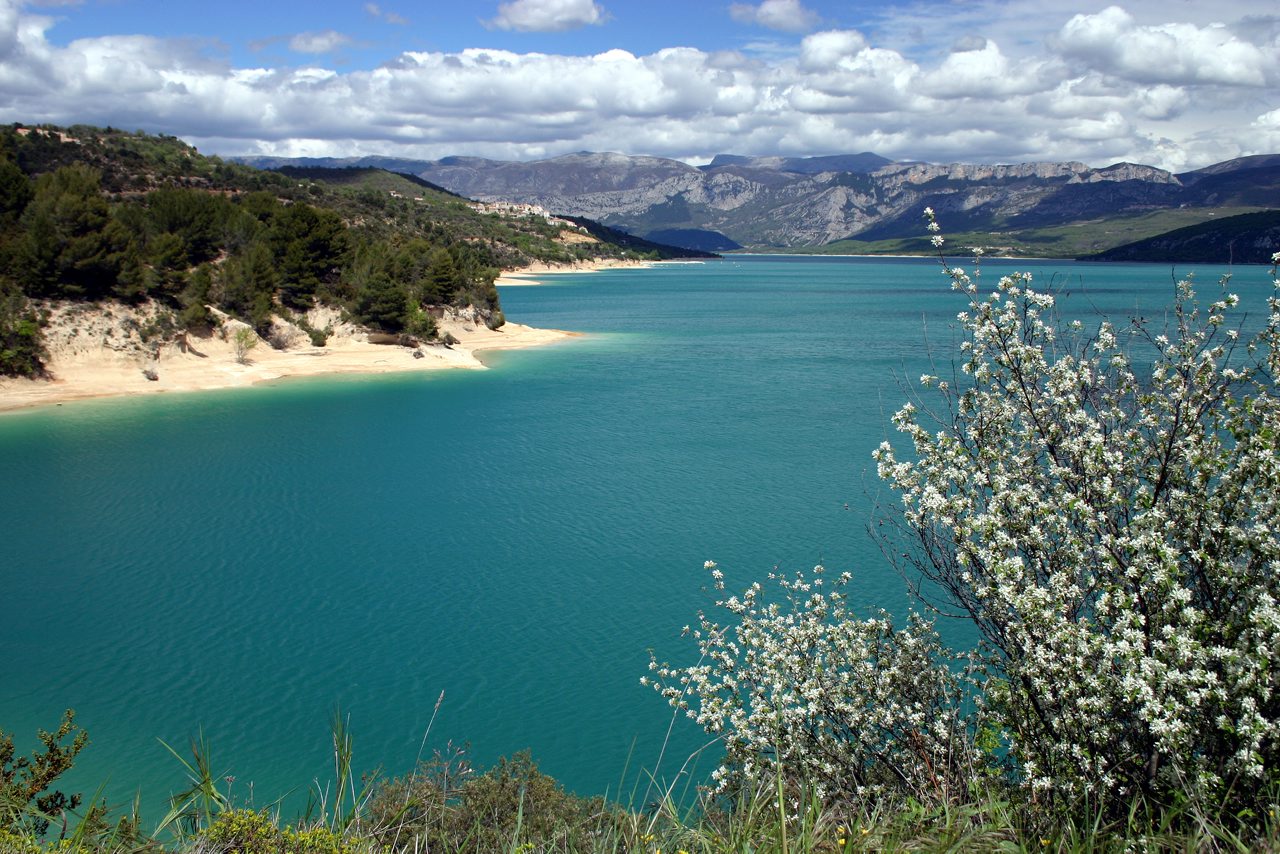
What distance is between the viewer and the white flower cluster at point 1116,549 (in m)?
6.08

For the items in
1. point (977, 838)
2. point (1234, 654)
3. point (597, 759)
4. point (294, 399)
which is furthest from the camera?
point (294, 399)

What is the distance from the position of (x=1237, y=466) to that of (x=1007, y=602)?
2.04 metres

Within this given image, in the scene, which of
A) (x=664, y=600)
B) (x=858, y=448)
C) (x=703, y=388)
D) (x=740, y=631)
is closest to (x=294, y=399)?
(x=703, y=388)

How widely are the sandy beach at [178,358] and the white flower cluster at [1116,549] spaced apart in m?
41.9

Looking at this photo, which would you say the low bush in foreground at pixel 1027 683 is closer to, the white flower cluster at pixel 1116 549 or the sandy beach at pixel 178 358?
the white flower cluster at pixel 1116 549

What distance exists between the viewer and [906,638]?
927 centimetres

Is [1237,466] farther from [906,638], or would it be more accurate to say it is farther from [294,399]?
[294,399]

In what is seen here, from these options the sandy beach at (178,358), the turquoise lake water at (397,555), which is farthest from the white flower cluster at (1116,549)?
the sandy beach at (178,358)

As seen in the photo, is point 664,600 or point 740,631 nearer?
point 740,631

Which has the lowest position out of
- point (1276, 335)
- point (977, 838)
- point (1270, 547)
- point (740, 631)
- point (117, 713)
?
point (117, 713)

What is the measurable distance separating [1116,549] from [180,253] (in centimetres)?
5276

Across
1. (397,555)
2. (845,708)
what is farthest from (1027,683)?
(397,555)

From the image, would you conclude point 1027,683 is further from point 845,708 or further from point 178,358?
point 178,358

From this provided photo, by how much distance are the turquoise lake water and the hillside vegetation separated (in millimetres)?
7705
